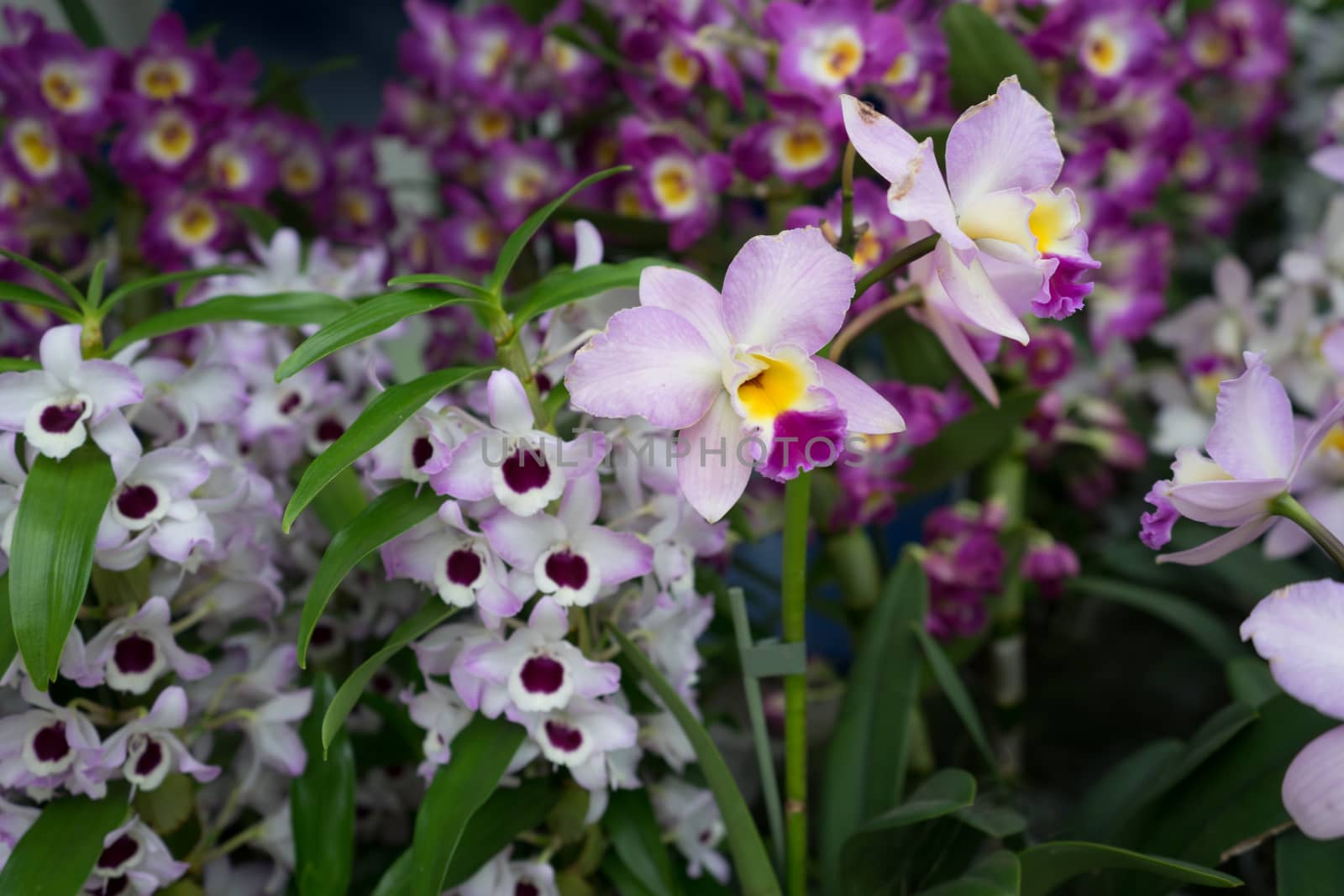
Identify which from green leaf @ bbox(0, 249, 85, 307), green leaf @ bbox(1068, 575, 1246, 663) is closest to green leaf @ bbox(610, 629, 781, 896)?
green leaf @ bbox(0, 249, 85, 307)

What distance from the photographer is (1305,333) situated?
1043 millimetres

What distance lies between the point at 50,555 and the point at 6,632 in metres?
0.06

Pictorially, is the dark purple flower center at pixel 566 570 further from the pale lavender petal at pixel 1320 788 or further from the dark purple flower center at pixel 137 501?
the pale lavender petal at pixel 1320 788

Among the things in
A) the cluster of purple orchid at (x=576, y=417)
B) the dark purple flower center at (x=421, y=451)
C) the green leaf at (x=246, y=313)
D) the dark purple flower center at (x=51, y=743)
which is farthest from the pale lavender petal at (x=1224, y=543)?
the dark purple flower center at (x=51, y=743)

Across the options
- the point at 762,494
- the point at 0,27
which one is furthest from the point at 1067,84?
the point at 0,27

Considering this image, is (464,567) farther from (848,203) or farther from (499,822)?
(848,203)

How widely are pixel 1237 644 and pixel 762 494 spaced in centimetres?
50

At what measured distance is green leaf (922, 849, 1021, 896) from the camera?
0.57 meters

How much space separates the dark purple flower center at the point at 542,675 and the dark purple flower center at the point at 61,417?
0.30 m

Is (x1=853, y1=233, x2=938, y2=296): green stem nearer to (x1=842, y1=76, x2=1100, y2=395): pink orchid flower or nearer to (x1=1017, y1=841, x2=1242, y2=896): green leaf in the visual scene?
(x1=842, y1=76, x2=1100, y2=395): pink orchid flower

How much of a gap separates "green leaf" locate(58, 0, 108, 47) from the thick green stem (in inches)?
35.9

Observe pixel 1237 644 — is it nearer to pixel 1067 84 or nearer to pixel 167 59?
pixel 1067 84

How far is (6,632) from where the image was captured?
0.57 m

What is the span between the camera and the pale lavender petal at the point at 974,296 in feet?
1.72
